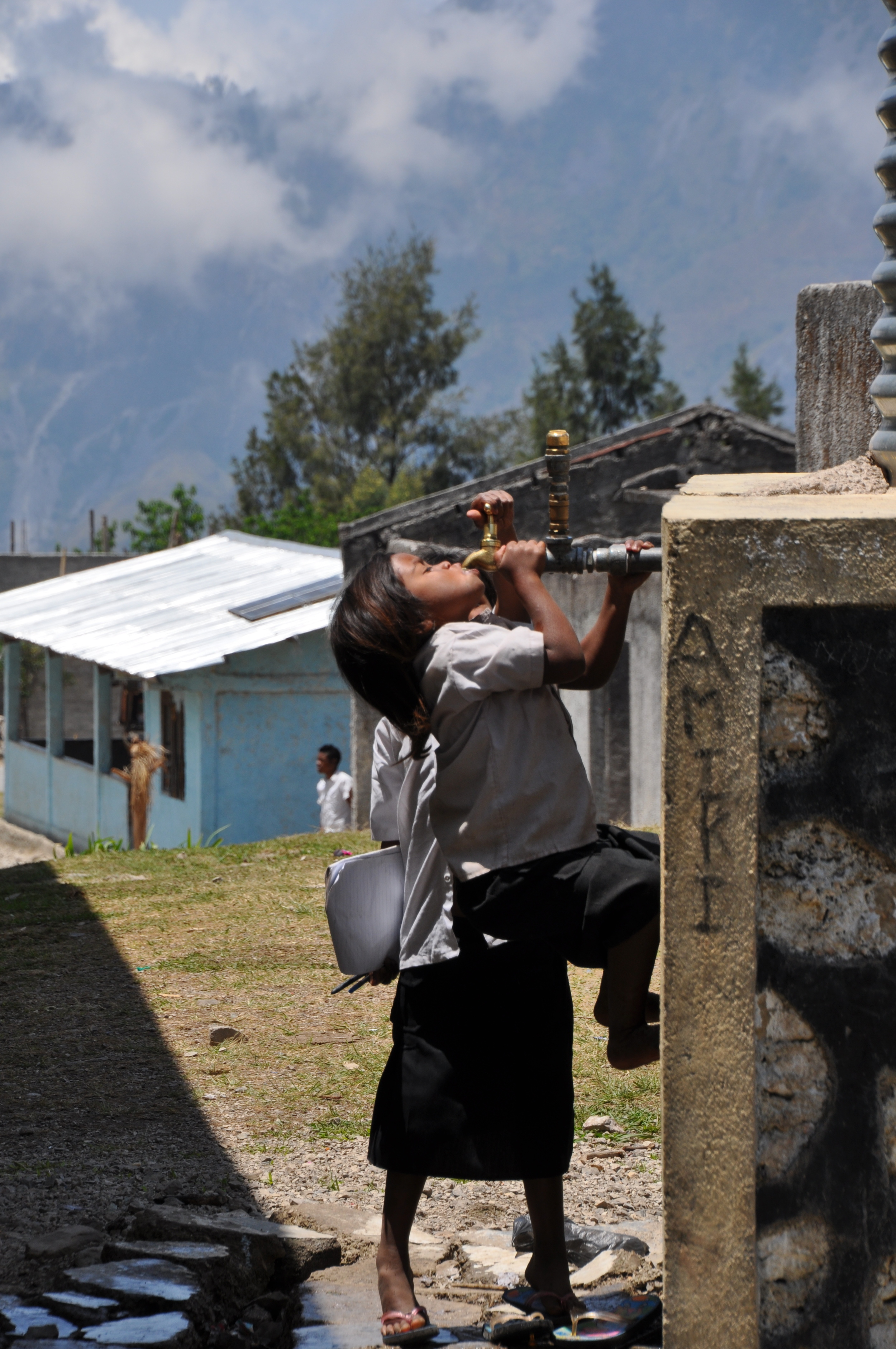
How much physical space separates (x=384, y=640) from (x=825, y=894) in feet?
3.18

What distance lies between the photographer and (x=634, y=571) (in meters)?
2.41

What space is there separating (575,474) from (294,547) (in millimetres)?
8401

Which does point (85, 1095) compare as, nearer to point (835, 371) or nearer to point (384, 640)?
point (384, 640)

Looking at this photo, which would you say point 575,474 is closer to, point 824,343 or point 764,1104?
point 824,343

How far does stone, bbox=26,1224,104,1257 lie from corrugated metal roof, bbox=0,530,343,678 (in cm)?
906

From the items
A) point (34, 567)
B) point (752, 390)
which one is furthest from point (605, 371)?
point (34, 567)

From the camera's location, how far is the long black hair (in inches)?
100

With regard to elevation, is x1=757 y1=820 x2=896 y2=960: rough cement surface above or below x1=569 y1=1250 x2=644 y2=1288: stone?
above

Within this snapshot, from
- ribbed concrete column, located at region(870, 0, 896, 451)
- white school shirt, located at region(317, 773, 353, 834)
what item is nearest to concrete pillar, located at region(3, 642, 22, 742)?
white school shirt, located at region(317, 773, 353, 834)

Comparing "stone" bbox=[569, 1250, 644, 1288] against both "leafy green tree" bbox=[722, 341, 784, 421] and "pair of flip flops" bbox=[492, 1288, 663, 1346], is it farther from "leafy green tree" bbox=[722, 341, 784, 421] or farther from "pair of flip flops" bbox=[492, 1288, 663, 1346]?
"leafy green tree" bbox=[722, 341, 784, 421]

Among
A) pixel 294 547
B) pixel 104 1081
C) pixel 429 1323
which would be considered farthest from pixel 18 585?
pixel 429 1323

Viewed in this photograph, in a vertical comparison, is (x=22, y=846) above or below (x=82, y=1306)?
below

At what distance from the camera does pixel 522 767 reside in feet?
7.99

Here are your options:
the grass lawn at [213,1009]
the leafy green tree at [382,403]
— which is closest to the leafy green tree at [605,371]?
the leafy green tree at [382,403]
